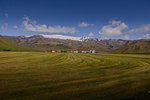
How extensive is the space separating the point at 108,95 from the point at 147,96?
7.98 feet

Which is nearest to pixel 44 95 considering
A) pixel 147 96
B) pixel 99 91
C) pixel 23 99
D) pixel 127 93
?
pixel 23 99

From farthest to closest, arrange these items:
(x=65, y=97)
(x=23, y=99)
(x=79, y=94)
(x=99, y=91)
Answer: (x=99, y=91)
(x=79, y=94)
(x=65, y=97)
(x=23, y=99)

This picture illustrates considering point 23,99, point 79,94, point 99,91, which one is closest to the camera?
point 23,99

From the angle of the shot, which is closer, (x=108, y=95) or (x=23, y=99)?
(x=23, y=99)

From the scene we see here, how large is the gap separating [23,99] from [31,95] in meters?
0.57

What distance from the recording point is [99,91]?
23.6 feet

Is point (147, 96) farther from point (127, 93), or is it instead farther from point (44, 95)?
point (44, 95)

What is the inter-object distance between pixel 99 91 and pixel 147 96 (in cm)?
296

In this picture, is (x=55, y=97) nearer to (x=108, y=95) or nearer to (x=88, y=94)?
(x=88, y=94)

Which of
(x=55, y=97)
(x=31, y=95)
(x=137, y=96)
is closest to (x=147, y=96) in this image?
(x=137, y=96)

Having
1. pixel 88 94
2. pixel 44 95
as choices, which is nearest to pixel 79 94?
pixel 88 94

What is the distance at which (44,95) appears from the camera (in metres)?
6.40

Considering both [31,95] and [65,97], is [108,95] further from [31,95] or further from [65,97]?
[31,95]

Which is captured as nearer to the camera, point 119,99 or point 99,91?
point 119,99
